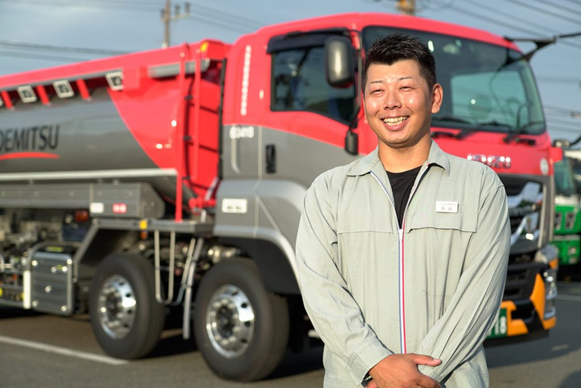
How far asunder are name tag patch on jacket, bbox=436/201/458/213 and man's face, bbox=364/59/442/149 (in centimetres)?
23

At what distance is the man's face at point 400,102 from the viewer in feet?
9.29

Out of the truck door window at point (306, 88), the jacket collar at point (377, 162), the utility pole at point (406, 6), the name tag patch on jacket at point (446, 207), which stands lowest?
the name tag patch on jacket at point (446, 207)

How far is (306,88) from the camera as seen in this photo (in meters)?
6.89

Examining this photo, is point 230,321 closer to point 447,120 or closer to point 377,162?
point 447,120

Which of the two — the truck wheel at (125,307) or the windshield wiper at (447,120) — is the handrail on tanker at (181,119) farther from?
the windshield wiper at (447,120)

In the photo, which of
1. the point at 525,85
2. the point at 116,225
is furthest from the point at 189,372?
the point at 525,85

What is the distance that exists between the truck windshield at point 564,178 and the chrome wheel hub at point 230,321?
10.6 metres

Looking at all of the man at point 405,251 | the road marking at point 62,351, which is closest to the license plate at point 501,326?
the road marking at point 62,351

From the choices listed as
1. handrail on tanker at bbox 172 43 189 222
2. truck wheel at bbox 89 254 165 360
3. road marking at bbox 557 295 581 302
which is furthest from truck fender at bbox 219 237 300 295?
road marking at bbox 557 295 581 302

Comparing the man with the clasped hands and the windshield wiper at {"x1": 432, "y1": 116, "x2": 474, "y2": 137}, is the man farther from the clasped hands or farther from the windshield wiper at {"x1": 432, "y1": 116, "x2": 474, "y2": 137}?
the windshield wiper at {"x1": 432, "y1": 116, "x2": 474, "y2": 137}

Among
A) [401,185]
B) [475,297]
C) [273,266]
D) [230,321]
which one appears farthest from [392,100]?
[230,321]

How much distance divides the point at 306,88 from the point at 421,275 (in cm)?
429

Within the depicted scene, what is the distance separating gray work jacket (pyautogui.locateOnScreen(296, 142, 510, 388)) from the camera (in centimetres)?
272

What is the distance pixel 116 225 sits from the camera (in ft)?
27.4
